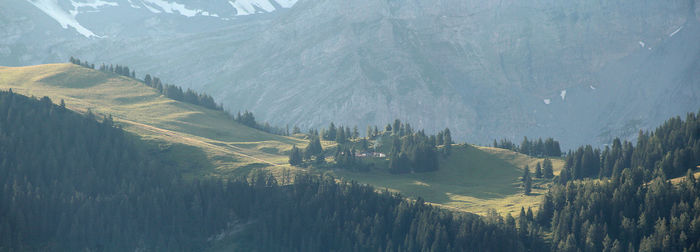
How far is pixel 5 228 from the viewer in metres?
195

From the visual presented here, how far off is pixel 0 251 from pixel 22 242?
31.5 ft

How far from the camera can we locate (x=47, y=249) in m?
200

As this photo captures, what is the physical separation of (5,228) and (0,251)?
25.7 feet

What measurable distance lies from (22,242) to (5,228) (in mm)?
5501

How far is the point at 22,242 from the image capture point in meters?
198

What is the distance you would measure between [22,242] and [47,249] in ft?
19.0

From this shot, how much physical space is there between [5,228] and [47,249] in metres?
10.8

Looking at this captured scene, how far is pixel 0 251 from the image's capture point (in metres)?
188

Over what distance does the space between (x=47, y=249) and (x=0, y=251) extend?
13.0 m
